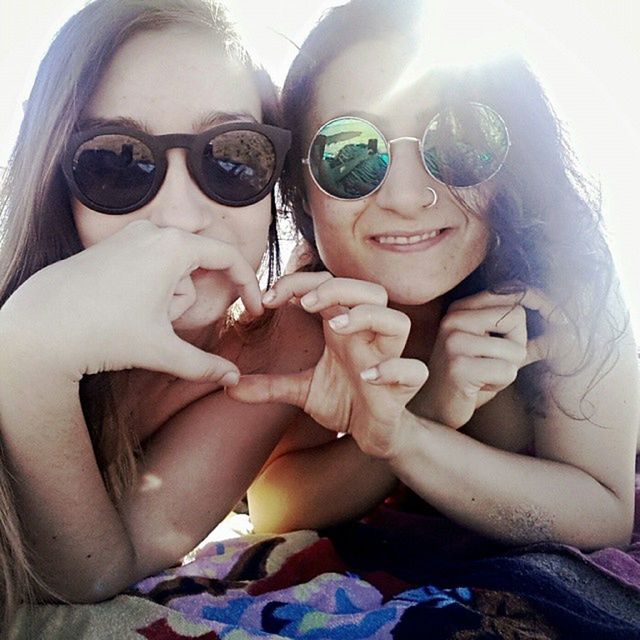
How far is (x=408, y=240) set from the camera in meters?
2.13

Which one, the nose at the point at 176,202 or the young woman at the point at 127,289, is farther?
the nose at the point at 176,202

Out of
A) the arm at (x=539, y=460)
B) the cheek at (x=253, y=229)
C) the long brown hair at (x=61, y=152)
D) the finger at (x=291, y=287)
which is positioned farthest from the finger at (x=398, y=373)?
the long brown hair at (x=61, y=152)

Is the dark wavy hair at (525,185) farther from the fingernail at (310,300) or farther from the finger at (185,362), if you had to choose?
the finger at (185,362)

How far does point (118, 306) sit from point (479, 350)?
0.91 m

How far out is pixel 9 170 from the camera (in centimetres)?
195

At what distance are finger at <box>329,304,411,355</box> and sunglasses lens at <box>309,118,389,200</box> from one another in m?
0.45

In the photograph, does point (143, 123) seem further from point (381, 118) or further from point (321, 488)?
point (321, 488)

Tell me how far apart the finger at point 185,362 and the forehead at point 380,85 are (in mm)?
772

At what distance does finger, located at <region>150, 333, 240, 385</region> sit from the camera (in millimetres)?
1595

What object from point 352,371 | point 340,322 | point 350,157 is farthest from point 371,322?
point 350,157

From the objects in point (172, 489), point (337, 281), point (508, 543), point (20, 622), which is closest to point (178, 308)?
point (337, 281)

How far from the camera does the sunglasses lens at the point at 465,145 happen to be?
6.58ft

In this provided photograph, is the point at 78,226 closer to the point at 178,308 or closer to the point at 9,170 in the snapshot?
the point at 9,170

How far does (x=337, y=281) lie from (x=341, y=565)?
0.76 metres
